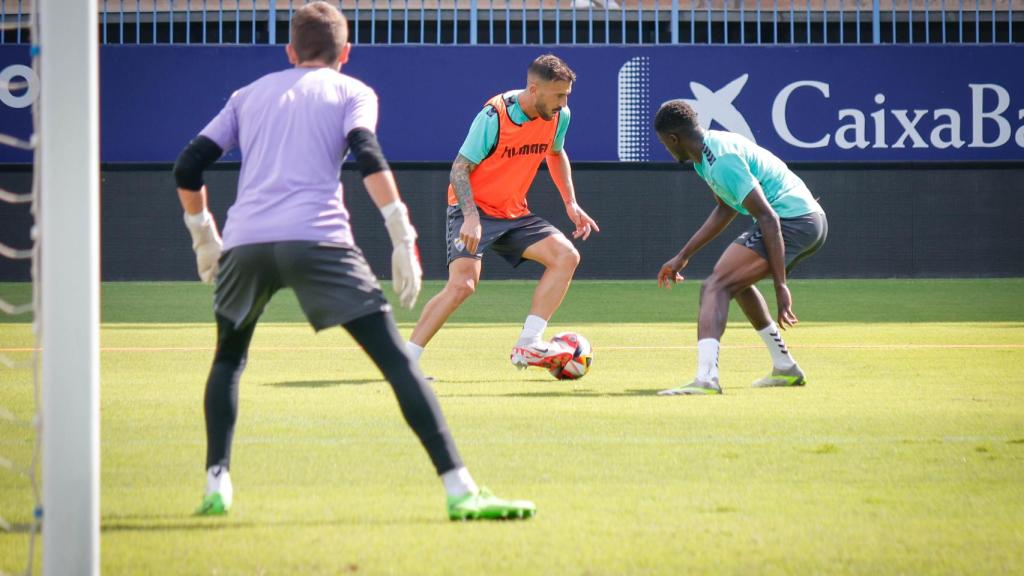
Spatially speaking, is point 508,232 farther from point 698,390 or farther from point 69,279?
point 69,279

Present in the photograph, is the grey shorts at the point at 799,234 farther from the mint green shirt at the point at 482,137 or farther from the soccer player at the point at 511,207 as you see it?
the mint green shirt at the point at 482,137

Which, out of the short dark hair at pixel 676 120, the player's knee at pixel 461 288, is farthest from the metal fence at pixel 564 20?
the short dark hair at pixel 676 120

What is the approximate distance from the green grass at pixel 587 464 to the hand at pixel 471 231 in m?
0.85

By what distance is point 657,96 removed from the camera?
2114cm

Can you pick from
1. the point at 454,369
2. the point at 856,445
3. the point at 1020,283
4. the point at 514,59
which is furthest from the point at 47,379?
the point at 1020,283

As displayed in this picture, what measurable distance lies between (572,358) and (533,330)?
303mm

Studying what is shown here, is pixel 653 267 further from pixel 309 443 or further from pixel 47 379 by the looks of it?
pixel 47 379

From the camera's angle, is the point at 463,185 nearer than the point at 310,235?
No

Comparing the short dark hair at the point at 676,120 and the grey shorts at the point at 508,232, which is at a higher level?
the short dark hair at the point at 676,120

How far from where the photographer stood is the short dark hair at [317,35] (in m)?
5.08

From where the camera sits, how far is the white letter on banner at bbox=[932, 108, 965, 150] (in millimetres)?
21188

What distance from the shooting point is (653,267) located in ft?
70.3

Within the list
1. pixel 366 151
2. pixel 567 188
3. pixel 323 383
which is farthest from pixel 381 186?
pixel 567 188

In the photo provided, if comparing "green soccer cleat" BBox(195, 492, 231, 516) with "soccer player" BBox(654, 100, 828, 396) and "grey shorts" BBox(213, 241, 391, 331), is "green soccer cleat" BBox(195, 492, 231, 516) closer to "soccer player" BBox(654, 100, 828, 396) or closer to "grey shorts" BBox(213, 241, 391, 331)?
"grey shorts" BBox(213, 241, 391, 331)
